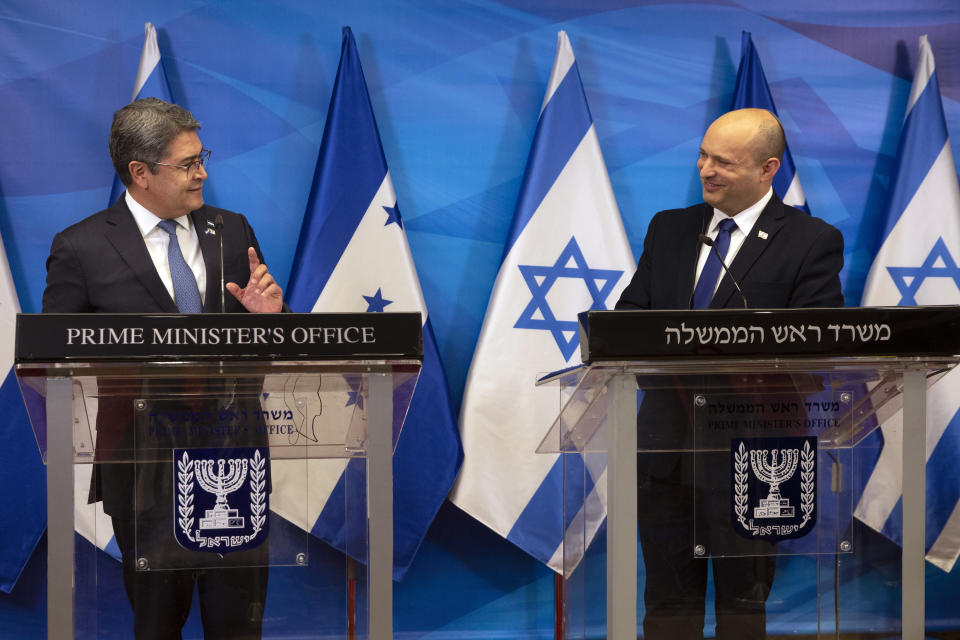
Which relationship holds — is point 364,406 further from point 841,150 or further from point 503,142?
point 841,150

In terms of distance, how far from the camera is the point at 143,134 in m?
2.45

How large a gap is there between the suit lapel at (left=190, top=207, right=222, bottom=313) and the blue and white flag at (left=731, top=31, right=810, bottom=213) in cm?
213

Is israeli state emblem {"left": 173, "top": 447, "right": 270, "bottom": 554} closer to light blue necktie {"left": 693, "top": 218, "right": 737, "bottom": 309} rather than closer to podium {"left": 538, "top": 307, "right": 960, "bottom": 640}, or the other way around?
podium {"left": 538, "top": 307, "right": 960, "bottom": 640}

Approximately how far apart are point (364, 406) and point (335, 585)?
1.09 ft

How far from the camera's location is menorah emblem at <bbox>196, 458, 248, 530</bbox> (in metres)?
1.68

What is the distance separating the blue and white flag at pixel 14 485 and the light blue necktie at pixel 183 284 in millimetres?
1175

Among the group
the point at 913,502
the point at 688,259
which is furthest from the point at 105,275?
the point at 913,502

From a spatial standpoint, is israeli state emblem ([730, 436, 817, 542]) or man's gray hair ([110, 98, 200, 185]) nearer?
israeli state emblem ([730, 436, 817, 542])

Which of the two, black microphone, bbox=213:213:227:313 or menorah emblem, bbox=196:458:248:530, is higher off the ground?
black microphone, bbox=213:213:227:313

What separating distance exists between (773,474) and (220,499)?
1010mm

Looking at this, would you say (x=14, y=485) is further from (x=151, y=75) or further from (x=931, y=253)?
(x=931, y=253)

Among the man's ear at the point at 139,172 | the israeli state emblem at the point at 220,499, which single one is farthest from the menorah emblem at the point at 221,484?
the man's ear at the point at 139,172

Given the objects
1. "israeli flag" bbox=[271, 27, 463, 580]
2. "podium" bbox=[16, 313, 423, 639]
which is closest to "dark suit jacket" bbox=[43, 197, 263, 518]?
"podium" bbox=[16, 313, 423, 639]

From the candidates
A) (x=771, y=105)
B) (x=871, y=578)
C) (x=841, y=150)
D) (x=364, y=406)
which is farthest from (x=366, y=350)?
(x=841, y=150)
